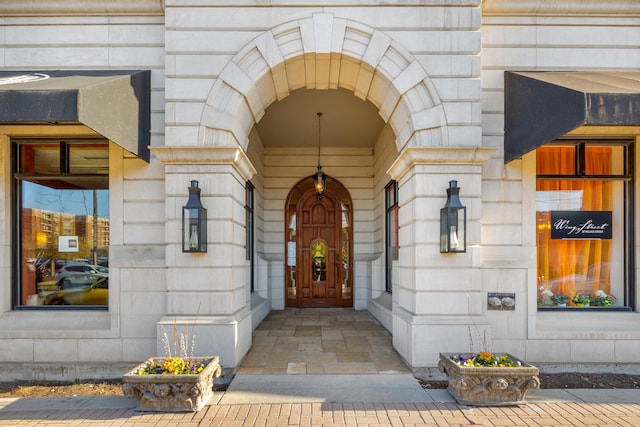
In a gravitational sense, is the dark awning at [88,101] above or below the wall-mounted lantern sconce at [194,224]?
above

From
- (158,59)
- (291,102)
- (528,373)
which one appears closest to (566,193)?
(528,373)

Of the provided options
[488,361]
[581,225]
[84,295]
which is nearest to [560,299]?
[581,225]

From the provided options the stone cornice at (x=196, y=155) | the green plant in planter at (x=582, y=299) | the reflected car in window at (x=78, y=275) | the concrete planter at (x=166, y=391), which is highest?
the stone cornice at (x=196, y=155)

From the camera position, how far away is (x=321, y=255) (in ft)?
37.1

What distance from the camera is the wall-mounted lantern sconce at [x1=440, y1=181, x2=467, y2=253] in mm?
5434

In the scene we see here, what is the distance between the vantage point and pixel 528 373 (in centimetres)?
443

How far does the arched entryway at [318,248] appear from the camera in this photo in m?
11.2

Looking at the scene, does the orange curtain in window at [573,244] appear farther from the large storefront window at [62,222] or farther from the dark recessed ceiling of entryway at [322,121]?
the large storefront window at [62,222]

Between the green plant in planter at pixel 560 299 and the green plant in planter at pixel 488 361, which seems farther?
the green plant in planter at pixel 560 299

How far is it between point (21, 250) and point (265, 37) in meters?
5.50

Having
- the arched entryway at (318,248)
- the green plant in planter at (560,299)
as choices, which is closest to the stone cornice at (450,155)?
the green plant in planter at (560,299)

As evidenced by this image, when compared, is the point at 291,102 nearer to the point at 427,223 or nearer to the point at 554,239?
the point at 427,223

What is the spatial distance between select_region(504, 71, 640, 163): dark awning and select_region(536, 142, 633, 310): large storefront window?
112 centimetres

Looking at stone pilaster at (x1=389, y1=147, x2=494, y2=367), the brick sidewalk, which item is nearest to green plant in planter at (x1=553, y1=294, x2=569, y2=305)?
stone pilaster at (x1=389, y1=147, x2=494, y2=367)
